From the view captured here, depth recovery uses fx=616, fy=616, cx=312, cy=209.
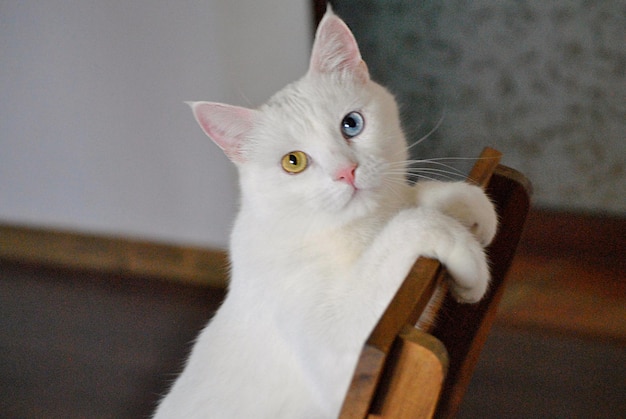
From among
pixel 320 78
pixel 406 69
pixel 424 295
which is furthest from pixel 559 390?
pixel 424 295

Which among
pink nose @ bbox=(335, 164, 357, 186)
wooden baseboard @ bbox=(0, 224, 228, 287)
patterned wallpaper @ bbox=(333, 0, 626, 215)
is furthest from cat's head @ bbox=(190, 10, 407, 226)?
wooden baseboard @ bbox=(0, 224, 228, 287)

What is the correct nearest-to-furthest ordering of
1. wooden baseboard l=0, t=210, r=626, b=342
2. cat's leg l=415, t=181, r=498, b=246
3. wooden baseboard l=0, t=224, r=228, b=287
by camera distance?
cat's leg l=415, t=181, r=498, b=246 < wooden baseboard l=0, t=210, r=626, b=342 < wooden baseboard l=0, t=224, r=228, b=287

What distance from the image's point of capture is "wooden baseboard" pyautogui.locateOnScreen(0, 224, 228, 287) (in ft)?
7.51

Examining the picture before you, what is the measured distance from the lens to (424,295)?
503mm

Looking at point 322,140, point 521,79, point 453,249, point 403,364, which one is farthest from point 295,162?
point 521,79

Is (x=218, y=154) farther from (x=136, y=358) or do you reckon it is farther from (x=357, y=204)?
(x=357, y=204)

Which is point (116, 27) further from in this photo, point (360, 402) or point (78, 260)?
point (360, 402)

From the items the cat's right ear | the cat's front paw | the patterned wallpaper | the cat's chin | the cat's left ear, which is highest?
the patterned wallpaper

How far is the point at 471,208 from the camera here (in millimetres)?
771

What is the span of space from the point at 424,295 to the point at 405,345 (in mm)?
59

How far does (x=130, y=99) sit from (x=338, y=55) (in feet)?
4.27

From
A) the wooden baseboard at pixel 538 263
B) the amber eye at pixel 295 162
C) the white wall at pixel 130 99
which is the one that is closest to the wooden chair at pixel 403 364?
the amber eye at pixel 295 162

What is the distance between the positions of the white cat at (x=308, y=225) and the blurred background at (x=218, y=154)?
1.00m

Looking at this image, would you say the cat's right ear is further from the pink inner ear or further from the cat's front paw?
the cat's front paw
